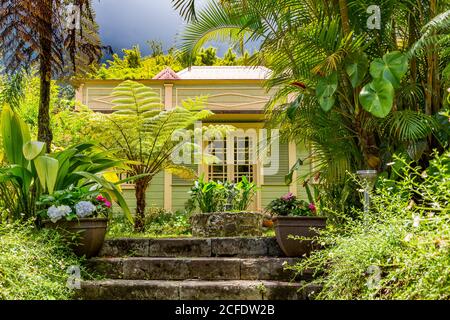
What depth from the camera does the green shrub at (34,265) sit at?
3354 millimetres

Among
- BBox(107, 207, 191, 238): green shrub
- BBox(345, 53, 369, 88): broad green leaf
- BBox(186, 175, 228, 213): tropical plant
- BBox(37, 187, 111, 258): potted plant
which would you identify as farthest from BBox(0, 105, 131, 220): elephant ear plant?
BBox(186, 175, 228, 213): tropical plant

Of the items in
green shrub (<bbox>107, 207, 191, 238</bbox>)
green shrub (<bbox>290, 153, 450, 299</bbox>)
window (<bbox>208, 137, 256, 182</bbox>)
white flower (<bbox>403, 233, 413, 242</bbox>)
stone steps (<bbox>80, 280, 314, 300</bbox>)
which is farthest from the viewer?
window (<bbox>208, 137, 256, 182</bbox>)

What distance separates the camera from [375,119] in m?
4.91

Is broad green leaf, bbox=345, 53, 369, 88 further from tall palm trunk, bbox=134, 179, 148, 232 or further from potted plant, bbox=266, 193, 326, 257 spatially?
tall palm trunk, bbox=134, 179, 148, 232

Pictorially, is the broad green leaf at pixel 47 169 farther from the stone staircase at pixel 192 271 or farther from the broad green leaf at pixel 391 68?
the broad green leaf at pixel 391 68

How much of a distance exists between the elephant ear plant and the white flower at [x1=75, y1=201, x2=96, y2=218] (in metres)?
0.22

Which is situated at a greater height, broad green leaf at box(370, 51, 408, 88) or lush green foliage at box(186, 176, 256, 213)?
broad green leaf at box(370, 51, 408, 88)

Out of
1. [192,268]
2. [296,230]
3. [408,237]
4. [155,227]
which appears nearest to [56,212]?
[192,268]

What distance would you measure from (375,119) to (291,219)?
3.91 feet

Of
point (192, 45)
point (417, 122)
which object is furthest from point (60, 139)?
point (417, 122)

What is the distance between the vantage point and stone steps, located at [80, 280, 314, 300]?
4250 mm

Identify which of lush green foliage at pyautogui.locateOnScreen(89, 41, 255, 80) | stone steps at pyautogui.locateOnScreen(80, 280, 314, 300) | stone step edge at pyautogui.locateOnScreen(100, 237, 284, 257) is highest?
lush green foliage at pyautogui.locateOnScreen(89, 41, 255, 80)

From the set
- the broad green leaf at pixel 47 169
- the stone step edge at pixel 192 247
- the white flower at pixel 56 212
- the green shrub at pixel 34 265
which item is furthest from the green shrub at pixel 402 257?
the broad green leaf at pixel 47 169

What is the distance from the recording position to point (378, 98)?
4395 millimetres
